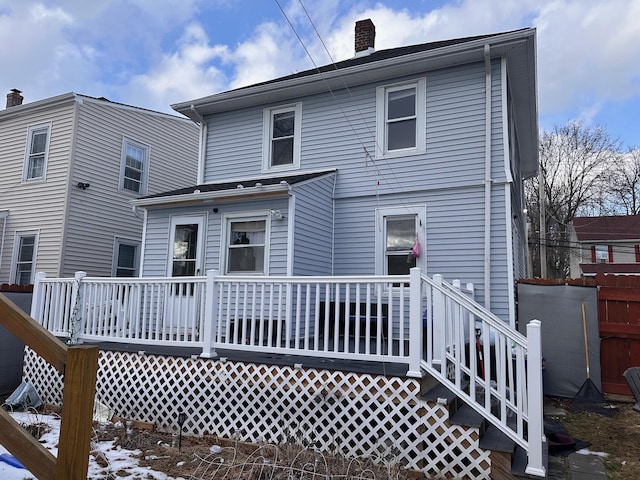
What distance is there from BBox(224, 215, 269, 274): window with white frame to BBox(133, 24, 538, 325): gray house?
2cm

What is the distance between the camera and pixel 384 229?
26.3ft

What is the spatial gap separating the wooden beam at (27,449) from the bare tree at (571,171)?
29.1m

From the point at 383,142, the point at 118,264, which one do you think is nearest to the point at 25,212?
the point at 118,264

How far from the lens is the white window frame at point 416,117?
7871mm

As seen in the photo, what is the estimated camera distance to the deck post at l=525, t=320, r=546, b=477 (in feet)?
10.9

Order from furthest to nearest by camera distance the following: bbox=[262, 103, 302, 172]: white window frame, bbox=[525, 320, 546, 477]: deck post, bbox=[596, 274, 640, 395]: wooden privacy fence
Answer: bbox=[262, 103, 302, 172]: white window frame < bbox=[596, 274, 640, 395]: wooden privacy fence < bbox=[525, 320, 546, 477]: deck post

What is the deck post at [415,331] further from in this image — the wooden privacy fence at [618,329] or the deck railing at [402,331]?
the wooden privacy fence at [618,329]

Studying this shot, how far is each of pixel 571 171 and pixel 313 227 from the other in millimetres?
26049

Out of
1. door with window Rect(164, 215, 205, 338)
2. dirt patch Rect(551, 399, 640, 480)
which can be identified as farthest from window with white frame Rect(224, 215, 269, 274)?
dirt patch Rect(551, 399, 640, 480)

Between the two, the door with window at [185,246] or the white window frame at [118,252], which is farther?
the white window frame at [118,252]

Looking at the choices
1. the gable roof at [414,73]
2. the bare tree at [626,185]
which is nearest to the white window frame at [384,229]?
the gable roof at [414,73]

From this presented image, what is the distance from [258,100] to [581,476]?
833 centimetres

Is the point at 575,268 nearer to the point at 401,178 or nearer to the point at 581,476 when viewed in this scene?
the point at 401,178

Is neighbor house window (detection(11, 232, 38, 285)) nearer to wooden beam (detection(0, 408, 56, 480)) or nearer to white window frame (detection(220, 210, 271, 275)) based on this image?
A: white window frame (detection(220, 210, 271, 275))
